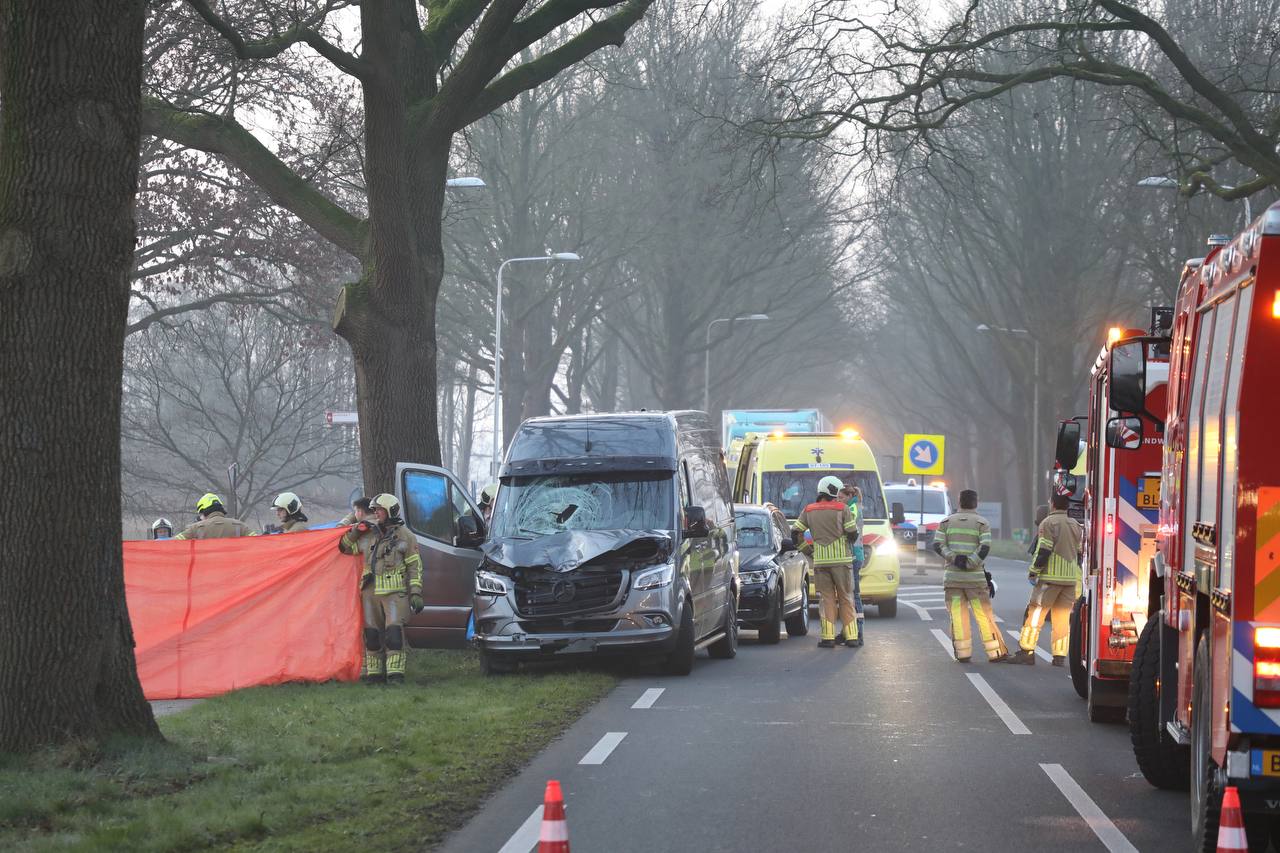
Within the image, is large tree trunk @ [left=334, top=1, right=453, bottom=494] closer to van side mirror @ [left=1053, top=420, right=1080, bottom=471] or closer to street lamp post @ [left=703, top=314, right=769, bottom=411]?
van side mirror @ [left=1053, top=420, right=1080, bottom=471]

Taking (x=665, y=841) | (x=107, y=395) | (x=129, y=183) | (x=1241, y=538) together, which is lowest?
(x=665, y=841)

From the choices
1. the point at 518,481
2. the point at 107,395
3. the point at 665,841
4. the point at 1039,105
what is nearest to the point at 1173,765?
the point at 665,841

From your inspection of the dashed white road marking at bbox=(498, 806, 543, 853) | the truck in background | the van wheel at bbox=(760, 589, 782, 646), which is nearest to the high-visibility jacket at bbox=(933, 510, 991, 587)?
the van wheel at bbox=(760, 589, 782, 646)

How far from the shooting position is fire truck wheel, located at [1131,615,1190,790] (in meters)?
9.63

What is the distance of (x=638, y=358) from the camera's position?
5362 cm

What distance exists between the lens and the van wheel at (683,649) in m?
16.2

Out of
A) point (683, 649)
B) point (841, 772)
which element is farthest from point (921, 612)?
point (841, 772)

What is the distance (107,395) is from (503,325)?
116ft

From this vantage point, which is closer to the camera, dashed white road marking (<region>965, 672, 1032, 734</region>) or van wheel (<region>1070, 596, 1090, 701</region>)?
dashed white road marking (<region>965, 672, 1032, 734</region>)

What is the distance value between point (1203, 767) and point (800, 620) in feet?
49.5

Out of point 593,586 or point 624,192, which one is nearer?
point 593,586

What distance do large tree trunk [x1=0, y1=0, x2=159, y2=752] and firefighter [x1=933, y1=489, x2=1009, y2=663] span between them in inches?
371

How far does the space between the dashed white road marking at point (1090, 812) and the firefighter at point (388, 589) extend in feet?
21.5

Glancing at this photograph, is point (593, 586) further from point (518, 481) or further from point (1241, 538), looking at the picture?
point (1241, 538)
